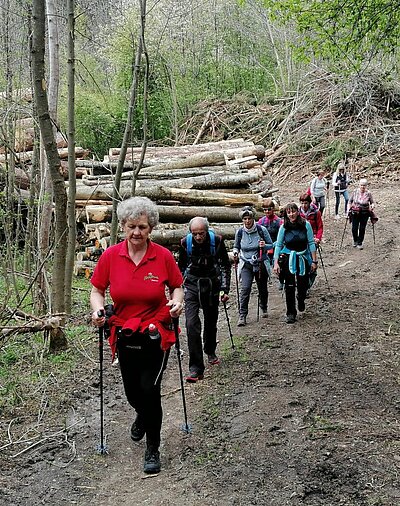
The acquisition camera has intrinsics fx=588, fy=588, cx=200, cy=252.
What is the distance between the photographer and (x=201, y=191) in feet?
50.0

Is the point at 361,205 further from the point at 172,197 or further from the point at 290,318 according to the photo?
the point at 290,318

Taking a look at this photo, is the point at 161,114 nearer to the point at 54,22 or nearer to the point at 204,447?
the point at 54,22

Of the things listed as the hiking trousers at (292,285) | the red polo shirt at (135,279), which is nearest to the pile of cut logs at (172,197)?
the hiking trousers at (292,285)

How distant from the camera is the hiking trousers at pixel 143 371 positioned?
475cm

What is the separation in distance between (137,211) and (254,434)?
95.5 inches

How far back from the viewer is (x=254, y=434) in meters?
5.52

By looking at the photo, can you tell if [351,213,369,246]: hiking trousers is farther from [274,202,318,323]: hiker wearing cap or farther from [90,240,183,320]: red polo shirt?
[90,240,183,320]: red polo shirt

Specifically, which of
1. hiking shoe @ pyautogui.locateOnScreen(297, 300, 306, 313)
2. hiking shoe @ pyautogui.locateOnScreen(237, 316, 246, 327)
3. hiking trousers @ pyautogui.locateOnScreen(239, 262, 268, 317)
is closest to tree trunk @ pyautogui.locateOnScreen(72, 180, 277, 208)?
hiking trousers @ pyautogui.locateOnScreen(239, 262, 268, 317)

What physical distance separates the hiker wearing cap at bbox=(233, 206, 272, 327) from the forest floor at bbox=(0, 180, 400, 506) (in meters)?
0.83

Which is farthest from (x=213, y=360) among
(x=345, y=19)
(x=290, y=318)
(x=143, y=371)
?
(x=345, y=19)

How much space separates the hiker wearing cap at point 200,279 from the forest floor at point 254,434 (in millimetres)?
443

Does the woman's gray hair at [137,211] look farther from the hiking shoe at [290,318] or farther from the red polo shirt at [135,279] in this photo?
the hiking shoe at [290,318]

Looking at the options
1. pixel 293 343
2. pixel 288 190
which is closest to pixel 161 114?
pixel 288 190

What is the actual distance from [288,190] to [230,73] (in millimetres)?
12519
